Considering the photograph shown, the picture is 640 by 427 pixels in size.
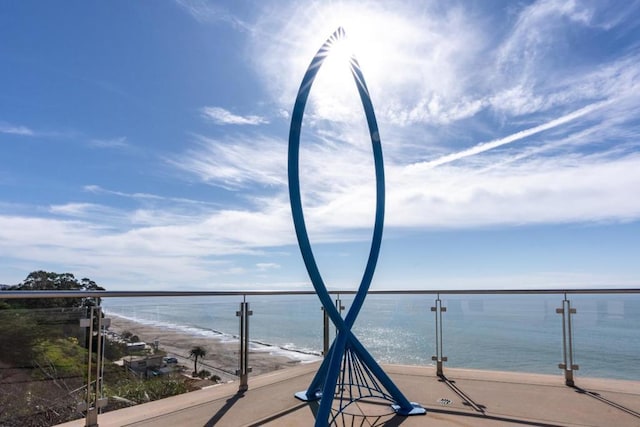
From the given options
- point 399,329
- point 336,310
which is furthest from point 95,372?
point 399,329

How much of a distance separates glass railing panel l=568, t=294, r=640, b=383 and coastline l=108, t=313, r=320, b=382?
3.21 metres

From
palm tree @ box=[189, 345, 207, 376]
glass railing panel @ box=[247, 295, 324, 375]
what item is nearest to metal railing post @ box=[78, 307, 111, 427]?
palm tree @ box=[189, 345, 207, 376]

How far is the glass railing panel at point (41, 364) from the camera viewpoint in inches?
95.8

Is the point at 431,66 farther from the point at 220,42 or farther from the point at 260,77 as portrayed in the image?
the point at 220,42

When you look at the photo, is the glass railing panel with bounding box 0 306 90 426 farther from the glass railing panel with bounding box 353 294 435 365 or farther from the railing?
the glass railing panel with bounding box 353 294 435 365

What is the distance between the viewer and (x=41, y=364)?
259cm

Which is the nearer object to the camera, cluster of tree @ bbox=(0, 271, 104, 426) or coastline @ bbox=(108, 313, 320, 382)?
cluster of tree @ bbox=(0, 271, 104, 426)

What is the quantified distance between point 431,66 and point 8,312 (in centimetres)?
528

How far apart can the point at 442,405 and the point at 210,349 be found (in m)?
2.19

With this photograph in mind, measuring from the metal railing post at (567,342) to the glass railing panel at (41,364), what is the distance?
14.9 feet

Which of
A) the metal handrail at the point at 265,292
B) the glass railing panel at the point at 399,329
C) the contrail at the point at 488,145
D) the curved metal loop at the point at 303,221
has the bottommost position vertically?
the glass railing panel at the point at 399,329

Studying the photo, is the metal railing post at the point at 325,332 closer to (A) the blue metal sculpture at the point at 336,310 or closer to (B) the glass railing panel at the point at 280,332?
(B) the glass railing panel at the point at 280,332

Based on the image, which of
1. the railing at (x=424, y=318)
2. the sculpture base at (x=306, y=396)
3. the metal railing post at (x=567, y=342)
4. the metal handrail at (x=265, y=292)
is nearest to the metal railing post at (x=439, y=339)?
the railing at (x=424, y=318)

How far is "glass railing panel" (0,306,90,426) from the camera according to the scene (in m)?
2.43
